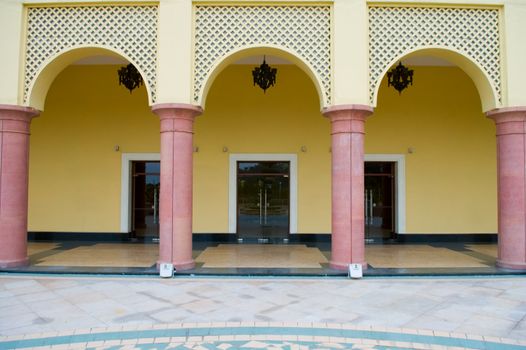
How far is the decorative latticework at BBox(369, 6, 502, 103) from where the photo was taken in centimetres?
736

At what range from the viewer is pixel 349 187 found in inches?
282

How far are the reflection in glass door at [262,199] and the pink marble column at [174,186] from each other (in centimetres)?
359

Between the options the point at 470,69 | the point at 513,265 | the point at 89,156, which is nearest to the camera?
the point at 513,265

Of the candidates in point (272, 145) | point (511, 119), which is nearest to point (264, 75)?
point (272, 145)

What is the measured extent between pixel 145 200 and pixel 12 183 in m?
4.02

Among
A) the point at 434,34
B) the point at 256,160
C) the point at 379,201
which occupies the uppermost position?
the point at 434,34

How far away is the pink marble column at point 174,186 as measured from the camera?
23.5 feet

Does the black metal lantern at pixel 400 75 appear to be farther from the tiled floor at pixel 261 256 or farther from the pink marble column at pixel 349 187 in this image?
the tiled floor at pixel 261 256

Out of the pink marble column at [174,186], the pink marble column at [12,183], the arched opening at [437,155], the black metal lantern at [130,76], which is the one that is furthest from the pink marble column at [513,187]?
the pink marble column at [12,183]

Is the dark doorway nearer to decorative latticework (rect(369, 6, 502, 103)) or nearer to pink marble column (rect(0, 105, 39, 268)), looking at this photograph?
decorative latticework (rect(369, 6, 502, 103))

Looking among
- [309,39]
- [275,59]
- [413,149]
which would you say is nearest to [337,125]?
[309,39]

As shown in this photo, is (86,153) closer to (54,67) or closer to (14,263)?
(54,67)

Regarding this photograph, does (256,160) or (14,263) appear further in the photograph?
(256,160)

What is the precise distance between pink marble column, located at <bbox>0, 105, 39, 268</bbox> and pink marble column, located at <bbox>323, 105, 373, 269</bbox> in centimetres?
546
